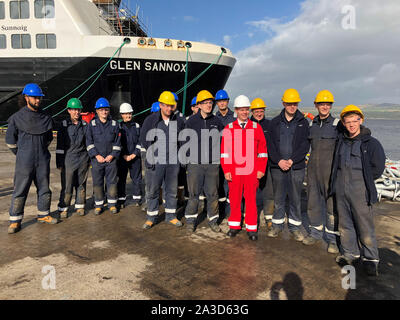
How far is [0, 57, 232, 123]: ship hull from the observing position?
11.4m

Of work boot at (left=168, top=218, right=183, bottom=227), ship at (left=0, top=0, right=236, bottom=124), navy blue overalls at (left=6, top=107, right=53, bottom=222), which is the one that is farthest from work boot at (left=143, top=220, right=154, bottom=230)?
ship at (left=0, top=0, right=236, bottom=124)

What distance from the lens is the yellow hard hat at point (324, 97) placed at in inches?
140

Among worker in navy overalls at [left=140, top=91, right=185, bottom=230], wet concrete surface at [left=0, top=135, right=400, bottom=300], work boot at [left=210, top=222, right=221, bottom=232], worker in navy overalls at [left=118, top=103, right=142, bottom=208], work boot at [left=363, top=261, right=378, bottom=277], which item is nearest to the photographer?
wet concrete surface at [left=0, top=135, right=400, bottom=300]

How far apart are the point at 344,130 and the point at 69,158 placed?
13.9 feet

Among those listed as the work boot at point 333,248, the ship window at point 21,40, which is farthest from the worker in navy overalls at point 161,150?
the ship window at point 21,40

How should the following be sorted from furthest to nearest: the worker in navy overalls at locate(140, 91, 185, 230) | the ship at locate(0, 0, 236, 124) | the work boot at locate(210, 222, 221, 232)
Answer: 1. the ship at locate(0, 0, 236, 124)
2. the worker in navy overalls at locate(140, 91, 185, 230)
3. the work boot at locate(210, 222, 221, 232)

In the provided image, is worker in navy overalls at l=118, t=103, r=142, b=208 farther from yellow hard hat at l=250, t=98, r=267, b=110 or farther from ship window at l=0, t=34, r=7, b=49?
ship window at l=0, t=34, r=7, b=49

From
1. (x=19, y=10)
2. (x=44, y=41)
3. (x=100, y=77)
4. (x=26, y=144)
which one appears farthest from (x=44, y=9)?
(x=26, y=144)

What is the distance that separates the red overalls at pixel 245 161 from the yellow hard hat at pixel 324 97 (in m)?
0.85

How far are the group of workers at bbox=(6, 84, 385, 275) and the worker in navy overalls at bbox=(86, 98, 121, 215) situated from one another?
18 millimetres

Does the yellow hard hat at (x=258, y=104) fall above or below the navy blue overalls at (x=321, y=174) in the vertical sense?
above

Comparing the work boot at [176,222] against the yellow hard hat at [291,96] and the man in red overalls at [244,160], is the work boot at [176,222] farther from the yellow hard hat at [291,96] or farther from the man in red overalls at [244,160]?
the yellow hard hat at [291,96]
